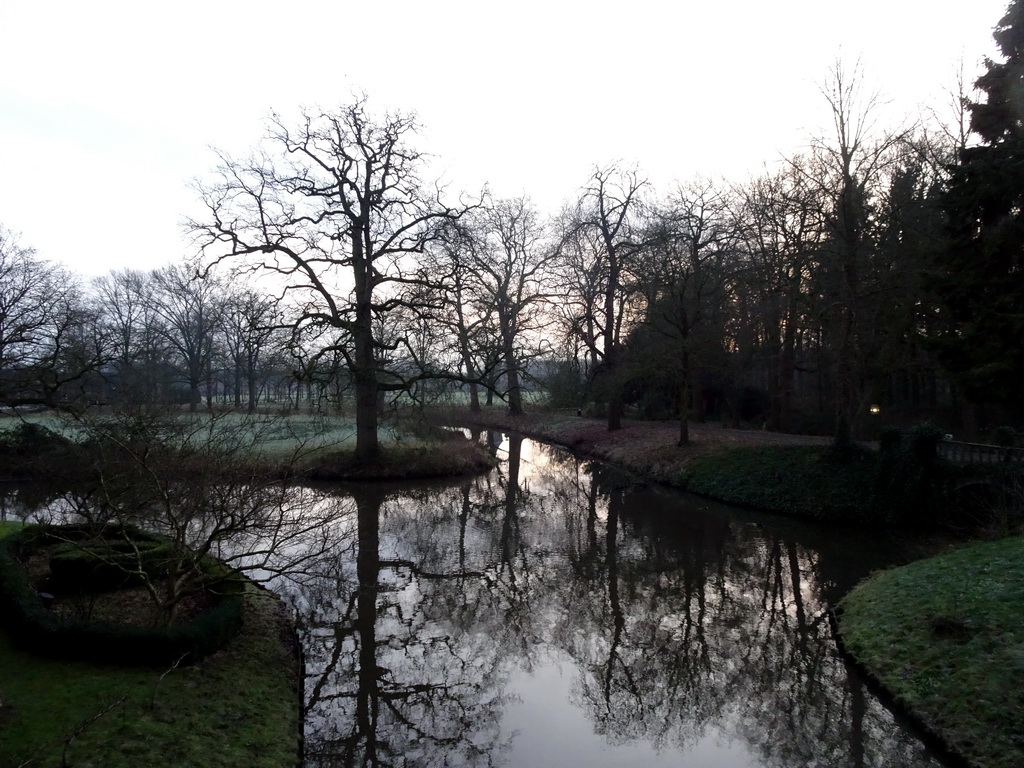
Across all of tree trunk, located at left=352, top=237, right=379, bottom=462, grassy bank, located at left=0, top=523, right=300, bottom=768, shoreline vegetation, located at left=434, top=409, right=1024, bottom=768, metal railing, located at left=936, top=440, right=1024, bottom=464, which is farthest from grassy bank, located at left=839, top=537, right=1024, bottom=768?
tree trunk, located at left=352, top=237, right=379, bottom=462

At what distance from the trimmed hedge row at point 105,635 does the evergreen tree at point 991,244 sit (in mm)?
14006

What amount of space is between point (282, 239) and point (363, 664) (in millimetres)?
15267

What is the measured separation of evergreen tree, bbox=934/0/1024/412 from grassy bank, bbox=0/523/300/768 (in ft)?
44.6

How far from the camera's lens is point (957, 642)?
27.5 ft

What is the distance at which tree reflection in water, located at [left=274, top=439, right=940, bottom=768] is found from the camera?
7578 mm

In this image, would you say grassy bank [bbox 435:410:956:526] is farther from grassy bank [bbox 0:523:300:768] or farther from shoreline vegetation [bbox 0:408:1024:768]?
grassy bank [bbox 0:523:300:768]

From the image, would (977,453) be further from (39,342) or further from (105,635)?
(39,342)

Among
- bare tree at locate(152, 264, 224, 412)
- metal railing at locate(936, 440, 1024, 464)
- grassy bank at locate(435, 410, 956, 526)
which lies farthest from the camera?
bare tree at locate(152, 264, 224, 412)

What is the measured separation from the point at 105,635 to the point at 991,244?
1593cm

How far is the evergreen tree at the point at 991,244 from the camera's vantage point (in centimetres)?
1314

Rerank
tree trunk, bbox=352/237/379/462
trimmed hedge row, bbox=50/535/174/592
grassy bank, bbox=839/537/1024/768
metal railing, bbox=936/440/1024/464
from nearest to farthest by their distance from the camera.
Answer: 1. grassy bank, bbox=839/537/1024/768
2. trimmed hedge row, bbox=50/535/174/592
3. metal railing, bbox=936/440/1024/464
4. tree trunk, bbox=352/237/379/462

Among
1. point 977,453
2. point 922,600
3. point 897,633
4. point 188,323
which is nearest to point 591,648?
point 897,633

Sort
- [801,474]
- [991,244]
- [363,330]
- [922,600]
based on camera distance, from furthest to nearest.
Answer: [363,330] < [801,474] < [991,244] < [922,600]

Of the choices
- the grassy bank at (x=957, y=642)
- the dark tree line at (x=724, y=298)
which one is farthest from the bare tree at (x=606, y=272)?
the grassy bank at (x=957, y=642)
